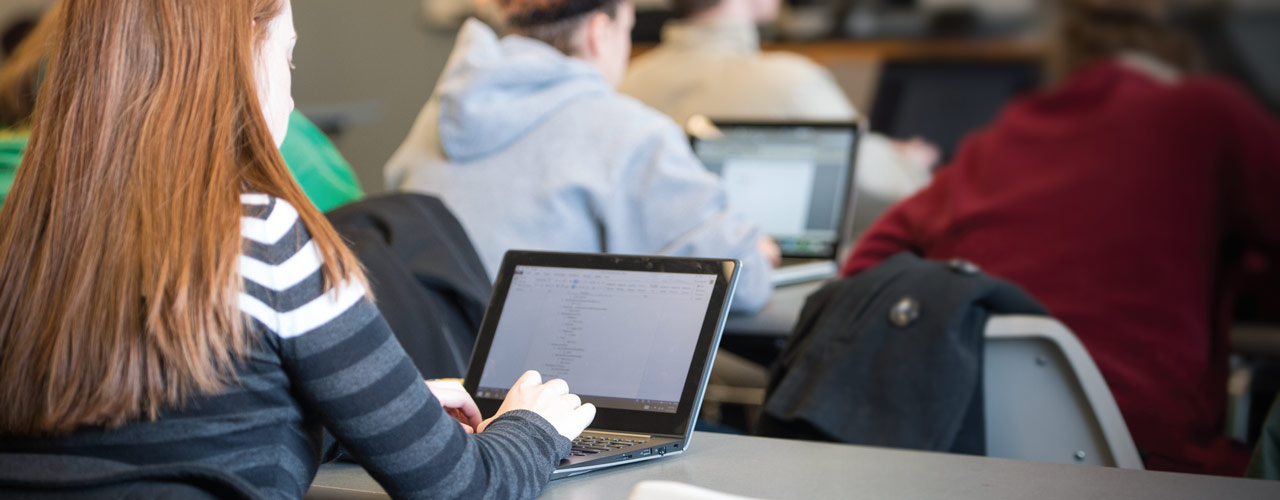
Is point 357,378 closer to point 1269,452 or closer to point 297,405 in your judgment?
point 297,405

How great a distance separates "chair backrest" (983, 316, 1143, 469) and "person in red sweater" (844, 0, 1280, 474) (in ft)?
0.52

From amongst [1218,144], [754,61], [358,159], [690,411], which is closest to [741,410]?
[754,61]

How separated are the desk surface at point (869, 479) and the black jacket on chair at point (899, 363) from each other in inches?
14.1

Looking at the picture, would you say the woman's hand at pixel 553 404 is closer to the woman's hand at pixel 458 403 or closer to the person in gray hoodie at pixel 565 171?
Answer: the woman's hand at pixel 458 403

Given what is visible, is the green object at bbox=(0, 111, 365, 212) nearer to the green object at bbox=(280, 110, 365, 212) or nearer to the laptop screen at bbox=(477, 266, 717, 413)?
the green object at bbox=(280, 110, 365, 212)

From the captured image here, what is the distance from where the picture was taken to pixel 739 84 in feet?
8.97

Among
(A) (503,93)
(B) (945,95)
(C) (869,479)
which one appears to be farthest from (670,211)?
(B) (945,95)

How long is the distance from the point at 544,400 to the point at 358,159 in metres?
4.28

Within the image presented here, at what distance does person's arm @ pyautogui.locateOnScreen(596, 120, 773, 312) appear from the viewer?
5.58 feet

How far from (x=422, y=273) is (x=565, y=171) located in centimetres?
34

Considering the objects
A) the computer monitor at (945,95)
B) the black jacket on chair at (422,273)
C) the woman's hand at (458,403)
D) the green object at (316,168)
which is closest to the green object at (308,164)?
the green object at (316,168)

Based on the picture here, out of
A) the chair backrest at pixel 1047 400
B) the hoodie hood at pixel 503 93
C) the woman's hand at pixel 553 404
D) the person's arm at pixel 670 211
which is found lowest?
the chair backrest at pixel 1047 400

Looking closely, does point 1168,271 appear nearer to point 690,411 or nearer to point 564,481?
point 690,411

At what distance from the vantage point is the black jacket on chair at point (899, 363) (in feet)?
4.58
